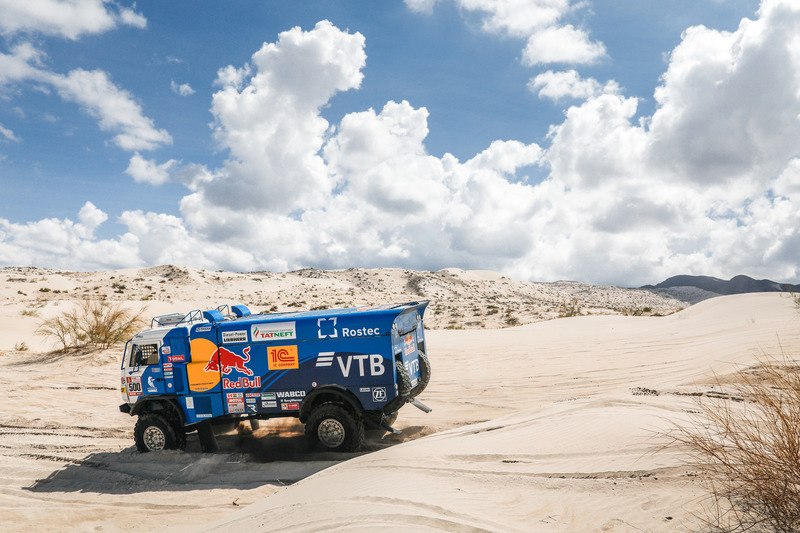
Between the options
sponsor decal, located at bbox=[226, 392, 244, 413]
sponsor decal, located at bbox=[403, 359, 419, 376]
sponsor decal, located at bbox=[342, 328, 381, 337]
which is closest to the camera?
sponsor decal, located at bbox=[342, 328, 381, 337]

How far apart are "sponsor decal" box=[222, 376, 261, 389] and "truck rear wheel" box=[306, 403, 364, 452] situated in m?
1.20

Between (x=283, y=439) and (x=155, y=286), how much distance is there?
54.4 m

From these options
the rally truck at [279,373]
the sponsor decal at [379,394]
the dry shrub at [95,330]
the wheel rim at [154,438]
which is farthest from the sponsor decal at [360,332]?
the dry shrub at [95,330]

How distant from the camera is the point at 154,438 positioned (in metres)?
9.52

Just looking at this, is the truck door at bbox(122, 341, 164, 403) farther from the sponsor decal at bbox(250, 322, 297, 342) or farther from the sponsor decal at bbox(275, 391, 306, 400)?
the sponsor decal at bbox(275, 391, 306, 400)

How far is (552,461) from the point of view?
6.25 metres

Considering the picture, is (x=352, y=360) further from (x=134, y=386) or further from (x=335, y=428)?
(x=134, y=386)

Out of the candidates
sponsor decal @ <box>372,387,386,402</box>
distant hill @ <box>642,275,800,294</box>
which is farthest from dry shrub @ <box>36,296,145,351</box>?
distant hill @ <box>642,275,800,294</box>

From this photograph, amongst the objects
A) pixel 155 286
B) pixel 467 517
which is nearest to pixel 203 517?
pixel 467 517

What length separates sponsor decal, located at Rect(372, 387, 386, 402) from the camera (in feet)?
27.3

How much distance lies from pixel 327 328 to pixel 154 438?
4.41 metres

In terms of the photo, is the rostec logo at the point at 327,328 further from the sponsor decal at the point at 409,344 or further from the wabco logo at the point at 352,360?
the sponsor decal at the point at 409,344

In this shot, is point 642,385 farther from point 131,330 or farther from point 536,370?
point 131,330

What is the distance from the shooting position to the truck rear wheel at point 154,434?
935cm
